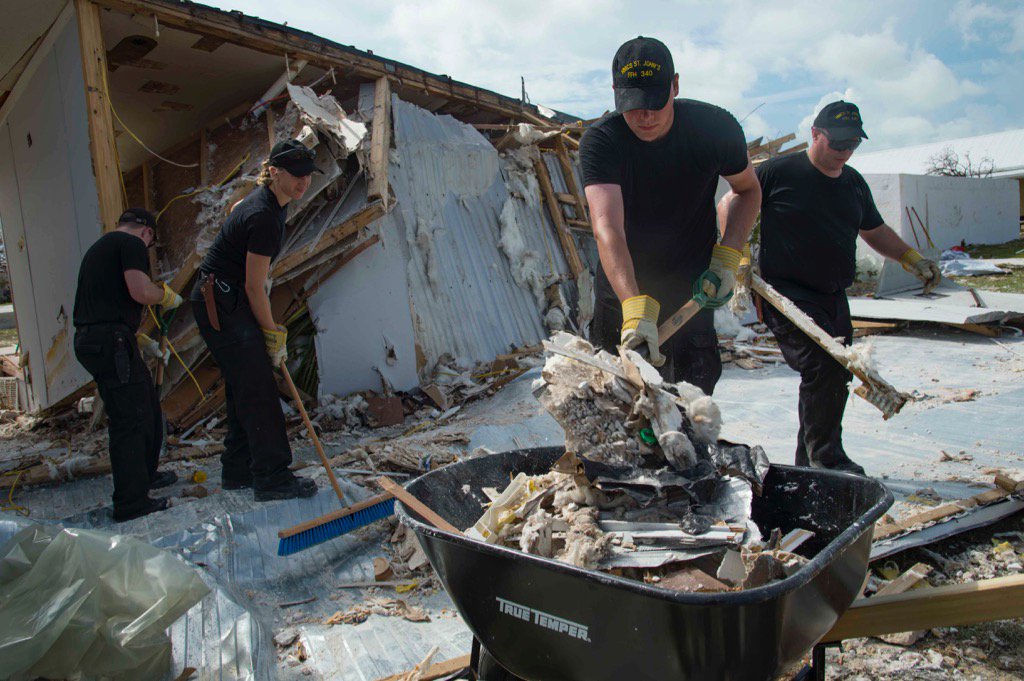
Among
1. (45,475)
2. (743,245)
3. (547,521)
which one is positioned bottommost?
(45,475)

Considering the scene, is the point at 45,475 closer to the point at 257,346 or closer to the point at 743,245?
the point at 257,346

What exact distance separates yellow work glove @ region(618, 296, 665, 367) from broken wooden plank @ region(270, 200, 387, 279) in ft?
11.6

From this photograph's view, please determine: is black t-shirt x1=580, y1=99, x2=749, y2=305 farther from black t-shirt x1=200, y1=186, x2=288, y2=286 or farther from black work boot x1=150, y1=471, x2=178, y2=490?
black work boot x1=150, y1=471, x2=178, y2=490

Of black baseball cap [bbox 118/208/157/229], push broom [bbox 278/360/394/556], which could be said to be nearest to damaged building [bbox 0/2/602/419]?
black baseball cap [bbox 118/208/157/229]

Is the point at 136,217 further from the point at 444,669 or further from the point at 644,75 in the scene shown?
the point at 444,669

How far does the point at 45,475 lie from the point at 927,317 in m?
7.74

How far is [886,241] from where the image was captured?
3.42 m

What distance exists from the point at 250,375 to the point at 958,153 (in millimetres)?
40445

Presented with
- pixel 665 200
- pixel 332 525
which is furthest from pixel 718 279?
pixel 332 525

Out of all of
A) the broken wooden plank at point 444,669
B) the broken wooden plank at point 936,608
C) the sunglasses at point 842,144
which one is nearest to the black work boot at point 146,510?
the broken wooden plank at point 444,669

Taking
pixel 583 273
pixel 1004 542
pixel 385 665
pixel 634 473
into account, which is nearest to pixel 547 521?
pixel 634 473

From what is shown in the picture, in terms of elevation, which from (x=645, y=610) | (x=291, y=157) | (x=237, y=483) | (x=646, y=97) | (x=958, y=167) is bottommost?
(x=237, y=483)

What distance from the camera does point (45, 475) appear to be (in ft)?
13.1

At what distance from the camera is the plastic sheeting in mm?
1805
